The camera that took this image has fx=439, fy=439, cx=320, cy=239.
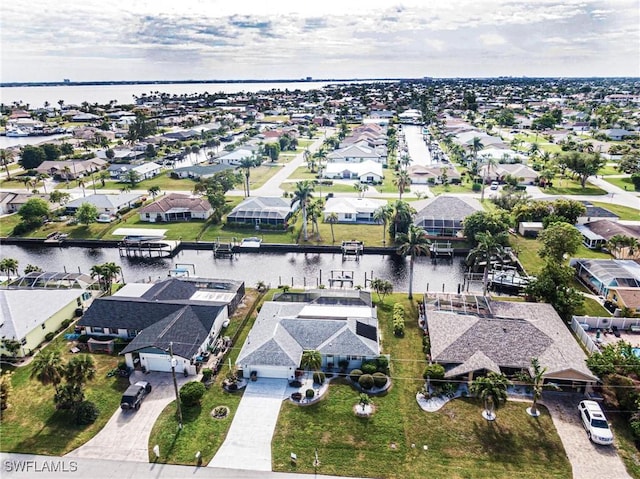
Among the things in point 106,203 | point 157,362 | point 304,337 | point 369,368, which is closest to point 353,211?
point 304,337

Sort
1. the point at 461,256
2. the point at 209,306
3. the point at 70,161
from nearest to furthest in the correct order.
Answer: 1. the point at 209,306
2. the point at 461,256
3. the point at 70,161

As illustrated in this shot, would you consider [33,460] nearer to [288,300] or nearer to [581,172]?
[288,300]

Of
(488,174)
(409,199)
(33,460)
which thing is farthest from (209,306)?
(488,174)

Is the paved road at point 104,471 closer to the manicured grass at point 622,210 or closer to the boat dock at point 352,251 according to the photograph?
the boat dock at point 352,251

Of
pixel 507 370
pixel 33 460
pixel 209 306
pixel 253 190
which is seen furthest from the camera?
pixel 253 190

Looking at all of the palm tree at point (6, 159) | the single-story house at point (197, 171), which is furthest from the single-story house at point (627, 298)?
the palm tree at point (6, 159)

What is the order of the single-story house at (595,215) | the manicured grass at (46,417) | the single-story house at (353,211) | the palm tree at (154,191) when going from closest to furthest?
1. the manicured grass at (46,417)
2. the single-story house at (595,215)
3. the single-story house at (353,211)
4. the palm tree at (154,191)

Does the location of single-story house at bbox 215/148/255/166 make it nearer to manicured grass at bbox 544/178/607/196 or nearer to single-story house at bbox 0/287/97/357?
single-story house at bbox 0/287/97/357
